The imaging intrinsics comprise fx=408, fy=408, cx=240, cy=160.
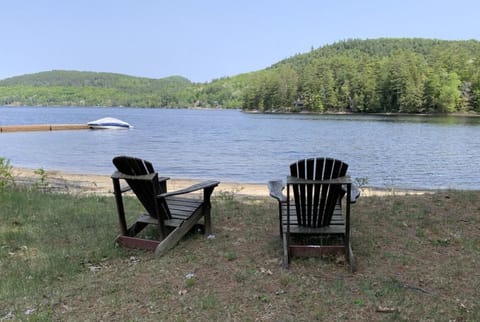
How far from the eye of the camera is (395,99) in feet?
337

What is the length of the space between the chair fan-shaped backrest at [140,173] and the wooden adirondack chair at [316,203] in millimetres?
1468

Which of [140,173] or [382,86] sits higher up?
[382,86]

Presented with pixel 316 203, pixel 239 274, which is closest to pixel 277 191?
pixel 316 203

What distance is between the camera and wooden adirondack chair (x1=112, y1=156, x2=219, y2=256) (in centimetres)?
493

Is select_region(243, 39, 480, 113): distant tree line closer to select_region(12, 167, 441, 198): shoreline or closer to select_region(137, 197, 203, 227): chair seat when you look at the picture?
select_region(12, 167, 441, 198): shoreline

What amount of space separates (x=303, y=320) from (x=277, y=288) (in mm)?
648

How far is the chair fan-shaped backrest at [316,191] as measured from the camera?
4434 millimetres

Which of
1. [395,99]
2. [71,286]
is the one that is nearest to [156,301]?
[71,286]

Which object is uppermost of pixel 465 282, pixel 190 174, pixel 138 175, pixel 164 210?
pixel 138 175

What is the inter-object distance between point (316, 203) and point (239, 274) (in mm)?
1240

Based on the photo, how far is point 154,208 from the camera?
17.7 feet

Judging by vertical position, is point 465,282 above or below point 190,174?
above

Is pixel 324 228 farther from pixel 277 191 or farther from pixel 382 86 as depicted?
pixel 382 86

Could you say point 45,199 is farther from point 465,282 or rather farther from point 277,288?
point 465,282
